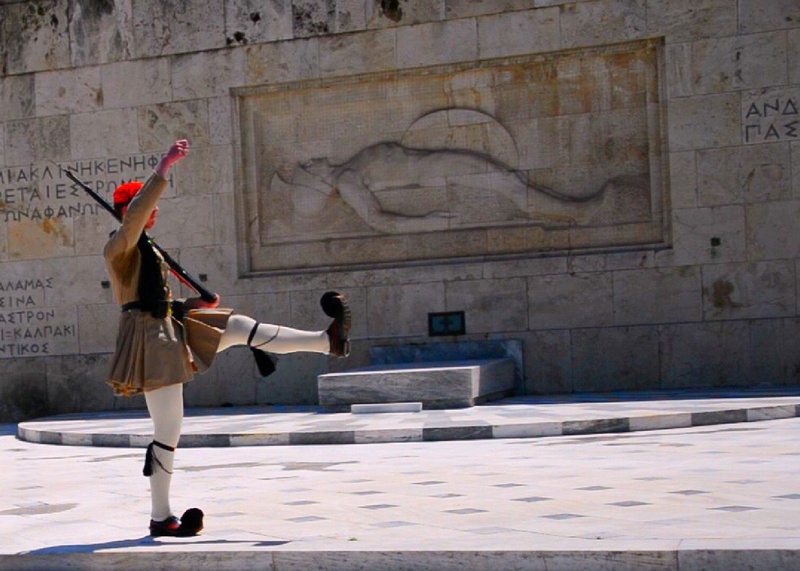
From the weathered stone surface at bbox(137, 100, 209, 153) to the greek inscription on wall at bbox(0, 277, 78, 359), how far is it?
2.40 m

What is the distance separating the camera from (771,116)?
1525cm

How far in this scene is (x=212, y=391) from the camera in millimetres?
17266

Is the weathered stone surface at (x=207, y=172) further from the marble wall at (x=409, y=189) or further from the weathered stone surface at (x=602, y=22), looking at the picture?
the weathered stone surface at (x=602, y=22)

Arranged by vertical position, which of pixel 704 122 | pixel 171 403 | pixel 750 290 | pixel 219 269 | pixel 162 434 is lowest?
pixel 162 434

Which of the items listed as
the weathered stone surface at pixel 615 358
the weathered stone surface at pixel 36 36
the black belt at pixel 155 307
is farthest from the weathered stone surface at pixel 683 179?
the black belt at pixel 155 307

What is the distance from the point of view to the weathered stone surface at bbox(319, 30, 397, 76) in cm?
1667

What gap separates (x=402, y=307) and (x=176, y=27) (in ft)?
15.8

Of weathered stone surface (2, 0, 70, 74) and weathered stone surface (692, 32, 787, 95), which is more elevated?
weathered stone surface (2, 0, 70, 74)

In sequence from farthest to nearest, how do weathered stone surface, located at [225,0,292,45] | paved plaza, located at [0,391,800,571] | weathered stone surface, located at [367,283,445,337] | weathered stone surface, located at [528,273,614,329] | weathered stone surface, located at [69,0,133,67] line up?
1. weathered stone surface, located at [69,0,133,67]
2. weathered stone surface, located at [225,0,292,45]
3. weathered stone surface, located at [367,283,445,337]
4. weathered stone surface, located at [528,273,614,329]
5. paved plaza, located at [0,391,800,571]

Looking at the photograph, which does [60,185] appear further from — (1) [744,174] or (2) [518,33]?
(1) [744,174]

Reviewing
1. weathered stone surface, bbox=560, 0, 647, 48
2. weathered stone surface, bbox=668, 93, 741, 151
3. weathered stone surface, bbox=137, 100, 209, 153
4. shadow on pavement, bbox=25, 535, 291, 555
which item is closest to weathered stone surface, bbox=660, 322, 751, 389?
weathered stone surface, bbox=668, 93, 741, 151

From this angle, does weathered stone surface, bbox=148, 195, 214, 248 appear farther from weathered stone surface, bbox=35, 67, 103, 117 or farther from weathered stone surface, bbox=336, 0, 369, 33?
weathered stone surface, bbox=336, 0, 369, 33

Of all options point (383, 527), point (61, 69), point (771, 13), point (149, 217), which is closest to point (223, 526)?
point (383, 527)

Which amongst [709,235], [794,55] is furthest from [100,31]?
[794,55]
